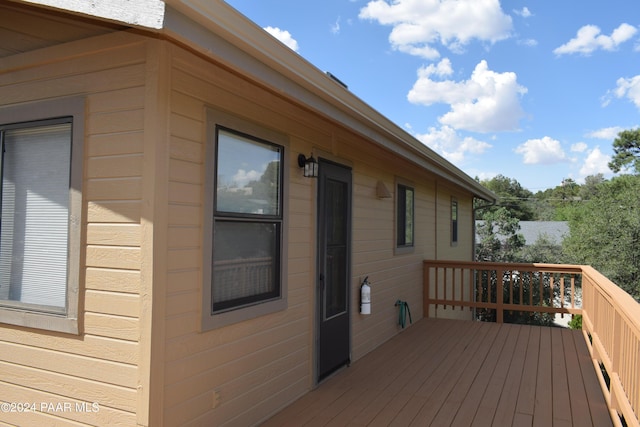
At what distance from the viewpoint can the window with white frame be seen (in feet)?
Result: 20.1

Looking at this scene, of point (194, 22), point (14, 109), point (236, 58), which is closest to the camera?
point (194, 22)

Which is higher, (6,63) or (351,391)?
(6,63)

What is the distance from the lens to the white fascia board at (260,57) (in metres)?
1.84

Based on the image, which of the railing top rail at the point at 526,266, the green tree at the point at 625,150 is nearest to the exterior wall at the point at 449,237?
the railing top rail at the point at 526,266

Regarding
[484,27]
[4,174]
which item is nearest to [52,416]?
[4,174]

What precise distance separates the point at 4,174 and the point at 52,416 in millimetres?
1459

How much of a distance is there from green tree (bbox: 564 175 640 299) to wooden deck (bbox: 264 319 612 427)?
1070 centimetres

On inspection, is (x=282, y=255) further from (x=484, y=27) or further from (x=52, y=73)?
(x=484, y=27)

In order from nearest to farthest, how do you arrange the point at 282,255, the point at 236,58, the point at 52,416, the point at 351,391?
the point at 236,58 < the point at 52,416 < the point at 282,255 < the point at 351,391

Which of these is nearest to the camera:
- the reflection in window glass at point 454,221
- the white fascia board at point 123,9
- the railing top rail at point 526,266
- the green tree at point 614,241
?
the white fascia board at point 123,9

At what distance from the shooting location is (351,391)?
3.70 meters

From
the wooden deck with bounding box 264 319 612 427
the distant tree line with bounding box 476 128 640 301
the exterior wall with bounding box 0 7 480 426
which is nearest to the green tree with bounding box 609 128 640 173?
the distant tree line with bounding box 476 128 640 301

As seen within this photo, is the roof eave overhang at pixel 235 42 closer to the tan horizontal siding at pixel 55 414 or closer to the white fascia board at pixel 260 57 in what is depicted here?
the white fascia board at pixel 260 57

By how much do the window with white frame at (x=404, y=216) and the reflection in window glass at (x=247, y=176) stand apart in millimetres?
3186
